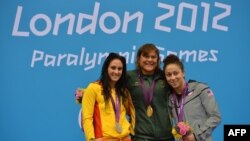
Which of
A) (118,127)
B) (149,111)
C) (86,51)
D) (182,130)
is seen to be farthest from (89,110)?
(86,51)

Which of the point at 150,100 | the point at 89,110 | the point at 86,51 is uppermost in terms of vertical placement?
the point at 86,51

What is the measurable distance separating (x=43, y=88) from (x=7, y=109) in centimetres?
45

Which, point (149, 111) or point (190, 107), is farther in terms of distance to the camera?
point (149, 111)

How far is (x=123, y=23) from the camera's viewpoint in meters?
4.08

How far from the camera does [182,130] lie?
247 centimetres

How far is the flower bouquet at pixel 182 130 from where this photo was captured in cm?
247

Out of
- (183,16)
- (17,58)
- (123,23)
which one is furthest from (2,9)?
(183,16)

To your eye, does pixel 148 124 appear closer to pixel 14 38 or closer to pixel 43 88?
pixel 43 88

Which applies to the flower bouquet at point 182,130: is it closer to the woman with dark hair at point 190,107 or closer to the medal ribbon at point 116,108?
the woman with dark hair at point 190,107

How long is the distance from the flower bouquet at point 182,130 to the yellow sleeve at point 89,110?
22.5 inches

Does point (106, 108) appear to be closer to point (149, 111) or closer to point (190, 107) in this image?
point (149, 111)

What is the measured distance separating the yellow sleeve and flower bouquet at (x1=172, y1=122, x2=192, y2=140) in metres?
0.57

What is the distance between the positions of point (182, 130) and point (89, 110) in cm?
66

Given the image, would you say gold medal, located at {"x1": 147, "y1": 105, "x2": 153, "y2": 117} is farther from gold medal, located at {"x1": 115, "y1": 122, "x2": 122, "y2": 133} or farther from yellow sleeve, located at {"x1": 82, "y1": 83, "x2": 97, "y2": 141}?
yellow sleeve, located at {"x1": 82, "y1": 83, "x2": 97, "y2": 141}
